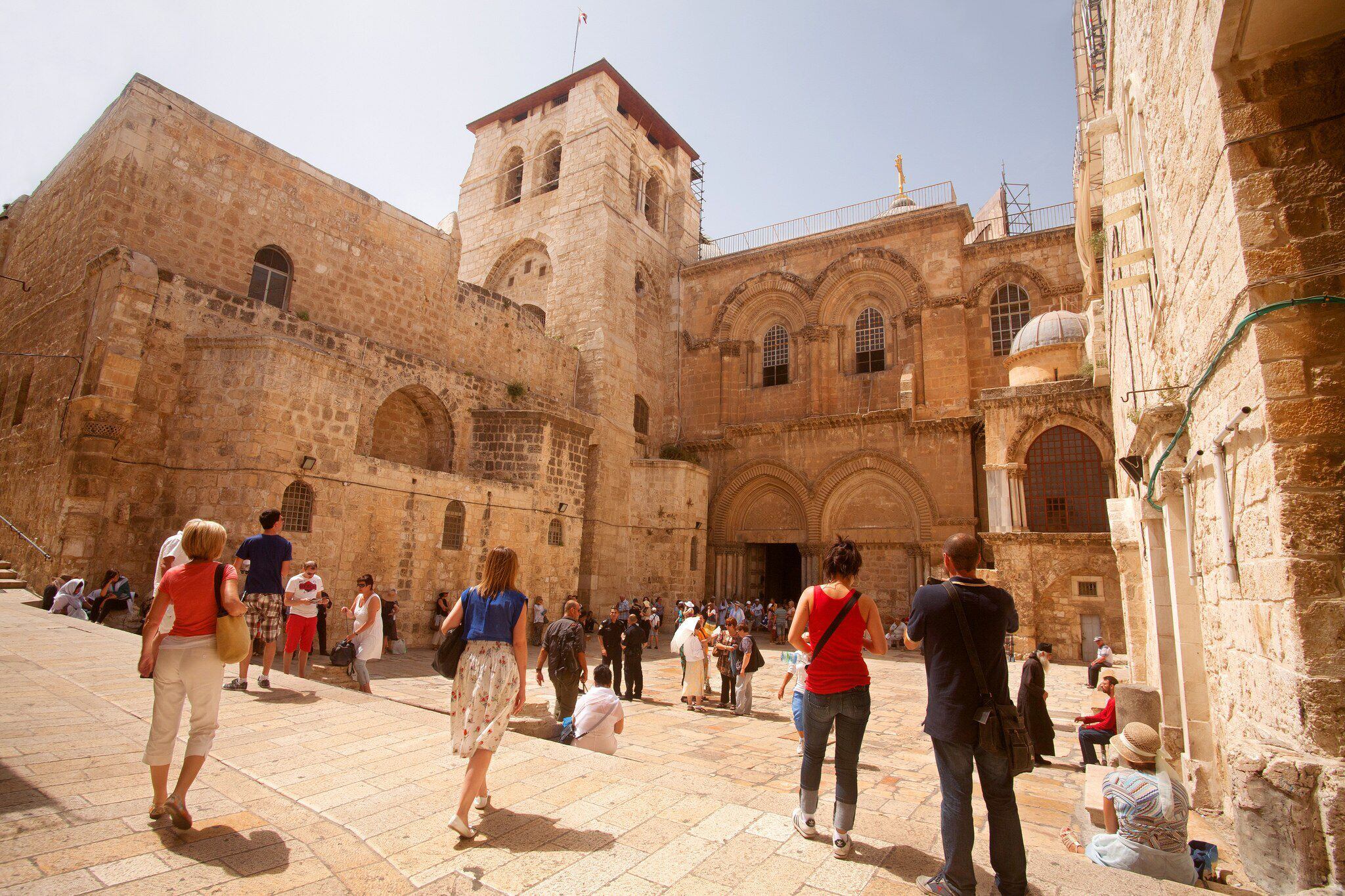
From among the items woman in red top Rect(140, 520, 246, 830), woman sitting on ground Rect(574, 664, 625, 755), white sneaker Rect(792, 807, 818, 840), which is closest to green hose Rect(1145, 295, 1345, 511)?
white sneaker Rect(792, 807, 818, 840)

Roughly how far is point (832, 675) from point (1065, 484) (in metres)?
13.8

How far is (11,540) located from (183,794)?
1189cm

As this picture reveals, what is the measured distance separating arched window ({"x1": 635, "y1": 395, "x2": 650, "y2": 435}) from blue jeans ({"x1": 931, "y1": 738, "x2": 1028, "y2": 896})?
19.0m

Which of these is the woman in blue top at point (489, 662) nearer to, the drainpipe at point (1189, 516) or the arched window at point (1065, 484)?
the drainpipe at point (1189, 516)

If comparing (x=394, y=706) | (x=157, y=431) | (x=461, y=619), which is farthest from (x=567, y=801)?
(x=157, y=431)

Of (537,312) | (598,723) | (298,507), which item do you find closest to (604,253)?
(537,312)

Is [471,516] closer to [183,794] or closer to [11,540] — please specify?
[11,540]

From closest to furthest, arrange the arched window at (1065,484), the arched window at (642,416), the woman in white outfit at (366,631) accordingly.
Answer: the woman in white outfit at (366,631) → the arched window at (1065,484) → the arched window at (642,416)

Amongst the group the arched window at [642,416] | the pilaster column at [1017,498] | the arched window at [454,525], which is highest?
the arched window at [642,416]

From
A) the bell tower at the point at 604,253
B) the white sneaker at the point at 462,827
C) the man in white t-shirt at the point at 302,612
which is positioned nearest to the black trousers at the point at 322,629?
the man in white t-shirt at the point at 302,612

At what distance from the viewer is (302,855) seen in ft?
9.06

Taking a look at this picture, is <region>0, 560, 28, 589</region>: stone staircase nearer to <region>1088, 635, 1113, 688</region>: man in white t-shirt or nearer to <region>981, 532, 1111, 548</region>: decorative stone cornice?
<region>1088, 635, 1113, 688</region>: man in white t-shirt

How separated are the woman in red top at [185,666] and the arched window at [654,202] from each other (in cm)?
2200

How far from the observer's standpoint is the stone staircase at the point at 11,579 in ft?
33.1
